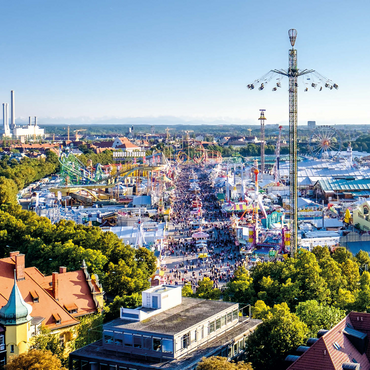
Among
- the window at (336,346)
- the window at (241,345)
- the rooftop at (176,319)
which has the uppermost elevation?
the rooftop at (176,319)

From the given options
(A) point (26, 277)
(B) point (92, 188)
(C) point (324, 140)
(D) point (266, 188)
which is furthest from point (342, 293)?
(C) point (324, 140)

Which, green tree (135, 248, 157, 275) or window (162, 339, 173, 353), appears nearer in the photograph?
window (162, 339, 173, 353)

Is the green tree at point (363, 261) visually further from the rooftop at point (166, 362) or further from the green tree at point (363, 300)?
the rooftop at point (166, 362)

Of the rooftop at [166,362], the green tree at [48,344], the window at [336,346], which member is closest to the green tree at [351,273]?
the rooftop at [166,362]

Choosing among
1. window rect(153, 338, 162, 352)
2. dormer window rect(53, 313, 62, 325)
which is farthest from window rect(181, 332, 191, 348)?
dormer window rect(53, 313, 62, 325)

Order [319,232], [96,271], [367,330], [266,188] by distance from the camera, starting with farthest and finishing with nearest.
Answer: [266,188] → [319,232] → [96,271] → [367,330]

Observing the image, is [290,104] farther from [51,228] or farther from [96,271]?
[51,228]

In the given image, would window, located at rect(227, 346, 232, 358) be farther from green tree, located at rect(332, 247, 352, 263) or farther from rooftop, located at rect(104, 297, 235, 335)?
green tree, located at rect(332, 247, 352, 263)
